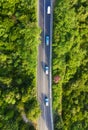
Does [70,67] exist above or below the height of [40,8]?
below

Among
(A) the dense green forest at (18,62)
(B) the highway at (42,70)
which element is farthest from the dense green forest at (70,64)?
(A) the dense green forest at (18,62)

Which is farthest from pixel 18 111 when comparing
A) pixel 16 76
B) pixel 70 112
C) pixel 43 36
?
pixel 43 36

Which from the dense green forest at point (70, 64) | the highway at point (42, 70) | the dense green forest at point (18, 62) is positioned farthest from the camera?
the dense green forest at point (70, 64)

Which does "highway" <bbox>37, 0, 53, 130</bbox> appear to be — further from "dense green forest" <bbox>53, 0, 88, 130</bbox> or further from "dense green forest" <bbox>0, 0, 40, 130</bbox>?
"dense green forest" <bbox>0, 0, 40, 130</bbox>

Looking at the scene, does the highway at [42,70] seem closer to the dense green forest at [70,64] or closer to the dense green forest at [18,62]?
the dense green forest at [70,64]

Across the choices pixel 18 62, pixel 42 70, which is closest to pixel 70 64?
pixel 42 70

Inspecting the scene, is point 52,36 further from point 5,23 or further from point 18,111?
point 18,111
